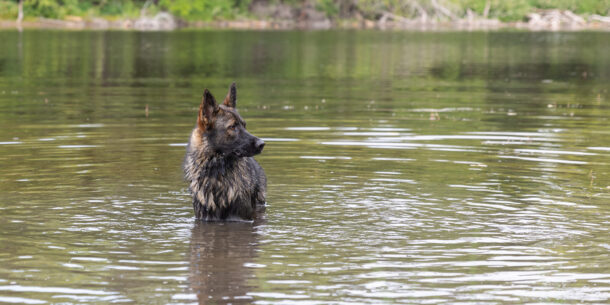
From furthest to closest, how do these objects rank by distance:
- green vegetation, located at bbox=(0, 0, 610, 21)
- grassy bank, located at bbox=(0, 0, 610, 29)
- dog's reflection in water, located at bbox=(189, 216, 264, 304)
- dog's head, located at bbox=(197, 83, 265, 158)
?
grassy bank, located at bbox=(0, 0, 610, 29) → green vegetation, located at bbox=(0, 0, 610, 21) → dog's head, located at bbox=(197, 83, 265, 158) → dog's reflection in water, located at bbox=(189, 216, 264, 304)

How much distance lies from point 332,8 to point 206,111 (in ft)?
396

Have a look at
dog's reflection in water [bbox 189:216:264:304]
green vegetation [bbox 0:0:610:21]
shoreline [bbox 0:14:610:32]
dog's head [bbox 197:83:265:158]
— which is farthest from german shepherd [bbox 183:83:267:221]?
green vegetation [bbox 0:0:610:21]

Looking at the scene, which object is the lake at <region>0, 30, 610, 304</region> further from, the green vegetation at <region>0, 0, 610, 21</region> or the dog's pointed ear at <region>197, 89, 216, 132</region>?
the green vegetation at <region>0, 0, 610, 21</region>

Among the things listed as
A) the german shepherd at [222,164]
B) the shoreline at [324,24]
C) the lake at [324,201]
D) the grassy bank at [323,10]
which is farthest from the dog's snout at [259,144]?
the grassy bank at [323,10]

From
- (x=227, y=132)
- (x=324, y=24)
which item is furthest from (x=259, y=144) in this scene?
(x=324, y=24)

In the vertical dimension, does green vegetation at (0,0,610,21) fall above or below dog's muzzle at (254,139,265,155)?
above

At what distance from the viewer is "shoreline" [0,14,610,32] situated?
107438 mm

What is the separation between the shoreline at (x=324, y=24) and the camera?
10744cm

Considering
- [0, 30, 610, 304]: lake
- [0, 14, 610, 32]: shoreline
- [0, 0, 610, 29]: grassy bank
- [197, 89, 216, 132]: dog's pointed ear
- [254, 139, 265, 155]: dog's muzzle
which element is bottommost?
[0, 30, 610, 304]: lake

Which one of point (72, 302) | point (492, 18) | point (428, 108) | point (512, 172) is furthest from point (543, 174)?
point (492, 18)

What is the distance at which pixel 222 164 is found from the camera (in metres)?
11.6

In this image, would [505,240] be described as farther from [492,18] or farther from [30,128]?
[492,18]

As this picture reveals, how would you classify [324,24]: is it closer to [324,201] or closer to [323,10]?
[323,10]

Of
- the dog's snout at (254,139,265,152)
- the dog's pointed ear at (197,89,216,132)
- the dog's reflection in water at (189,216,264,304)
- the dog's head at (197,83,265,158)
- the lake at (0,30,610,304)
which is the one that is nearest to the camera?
the dog's reflection in water at (189,216,264,304)
